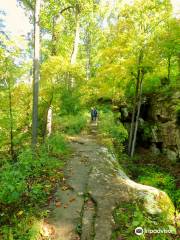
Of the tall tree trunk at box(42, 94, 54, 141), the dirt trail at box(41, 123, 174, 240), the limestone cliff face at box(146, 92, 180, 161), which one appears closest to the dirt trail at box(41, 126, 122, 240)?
the dirt trail at box(41, 123, 174, 240)

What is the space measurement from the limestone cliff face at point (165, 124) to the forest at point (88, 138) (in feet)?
0.22

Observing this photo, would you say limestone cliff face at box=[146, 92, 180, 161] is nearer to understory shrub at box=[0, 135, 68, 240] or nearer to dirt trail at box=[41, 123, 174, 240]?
dirt trail at box=[41, 123, 174, 240]

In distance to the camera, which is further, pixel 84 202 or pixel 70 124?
pixel 70 124

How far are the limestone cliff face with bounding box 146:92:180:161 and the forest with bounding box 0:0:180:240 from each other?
68 millimetres

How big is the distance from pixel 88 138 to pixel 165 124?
223 inches

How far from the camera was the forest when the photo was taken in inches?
243

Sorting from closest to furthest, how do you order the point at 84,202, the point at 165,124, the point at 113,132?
the point at 84,202 < the point at 113,132 < the point at 165,124

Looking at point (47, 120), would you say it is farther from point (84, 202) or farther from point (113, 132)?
point (84, 202)

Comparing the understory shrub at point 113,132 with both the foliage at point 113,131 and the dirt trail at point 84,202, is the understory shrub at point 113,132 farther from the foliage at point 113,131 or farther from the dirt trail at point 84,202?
the dirt trail at point 84,202

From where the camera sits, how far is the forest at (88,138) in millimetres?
6184

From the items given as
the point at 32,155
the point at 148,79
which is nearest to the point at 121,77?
the point at 148,79

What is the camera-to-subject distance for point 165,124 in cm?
1725

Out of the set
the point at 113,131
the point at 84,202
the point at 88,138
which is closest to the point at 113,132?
the point at 113,131

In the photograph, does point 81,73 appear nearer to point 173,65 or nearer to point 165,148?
point 165,148
